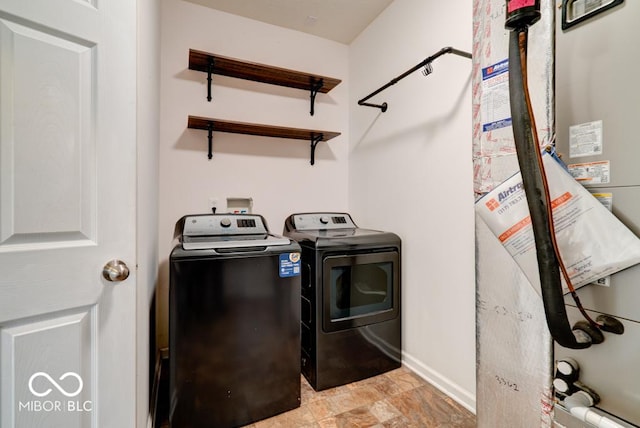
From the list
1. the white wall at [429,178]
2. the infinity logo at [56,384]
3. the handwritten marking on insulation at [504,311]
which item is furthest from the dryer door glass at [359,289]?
the infinity logo at [56,384]

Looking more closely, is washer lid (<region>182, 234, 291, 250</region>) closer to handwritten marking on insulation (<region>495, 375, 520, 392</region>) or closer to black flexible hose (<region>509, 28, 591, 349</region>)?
handwritten marking on insulation (<region>495, 375, 520, 392</region>)

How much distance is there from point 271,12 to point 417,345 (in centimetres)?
270

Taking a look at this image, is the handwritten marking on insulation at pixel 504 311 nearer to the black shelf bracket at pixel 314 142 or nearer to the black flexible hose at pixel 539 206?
the black flexible hose at pixel 539 206

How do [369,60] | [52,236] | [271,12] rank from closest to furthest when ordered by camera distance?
[52,236], [271,12], [369,60]

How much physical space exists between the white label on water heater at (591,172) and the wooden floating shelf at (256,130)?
1839 mm

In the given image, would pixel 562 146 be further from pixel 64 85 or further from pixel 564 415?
pixel 64 85

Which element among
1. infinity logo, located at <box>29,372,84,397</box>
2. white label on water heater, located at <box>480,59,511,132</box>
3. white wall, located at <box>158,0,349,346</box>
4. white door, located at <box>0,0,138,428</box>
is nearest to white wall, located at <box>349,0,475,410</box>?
white wall, located at <box>158,0,349,346</box>

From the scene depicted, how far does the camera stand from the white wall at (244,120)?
82.8 inches

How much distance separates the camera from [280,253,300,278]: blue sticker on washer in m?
1.57

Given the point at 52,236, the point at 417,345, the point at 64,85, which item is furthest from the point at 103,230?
the point at 417,345

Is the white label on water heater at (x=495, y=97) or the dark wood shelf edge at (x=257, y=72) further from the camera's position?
the dark wood shelf edge at (x=257, y=72)

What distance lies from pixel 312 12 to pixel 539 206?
2337mm

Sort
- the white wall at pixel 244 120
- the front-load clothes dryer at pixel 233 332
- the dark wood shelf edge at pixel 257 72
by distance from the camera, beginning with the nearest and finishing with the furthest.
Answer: the front-load clothes dryer at pixel 233 332 < the dark wood shelf edge at pixel 257 72 < the white wall at pixel 244 120

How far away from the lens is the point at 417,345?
192 cm
